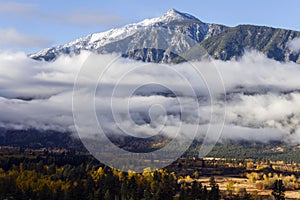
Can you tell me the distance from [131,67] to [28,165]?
3338 inches

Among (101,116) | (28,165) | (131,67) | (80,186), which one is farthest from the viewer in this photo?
(28,165)

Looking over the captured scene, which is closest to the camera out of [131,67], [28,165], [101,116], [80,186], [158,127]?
[131,67]

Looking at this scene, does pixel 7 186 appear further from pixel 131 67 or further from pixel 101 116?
pixel 131 67

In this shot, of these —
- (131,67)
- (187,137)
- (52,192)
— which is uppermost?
(131,67)

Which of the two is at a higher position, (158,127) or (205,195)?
(158,127)

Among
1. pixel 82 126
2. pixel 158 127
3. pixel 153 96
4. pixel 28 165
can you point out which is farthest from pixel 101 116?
pixel 28 165

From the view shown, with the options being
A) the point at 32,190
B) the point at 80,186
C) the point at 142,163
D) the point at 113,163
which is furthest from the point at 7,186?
the point at 142,163

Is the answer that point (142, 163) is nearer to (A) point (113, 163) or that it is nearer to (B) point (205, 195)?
(A) point (113, 163)

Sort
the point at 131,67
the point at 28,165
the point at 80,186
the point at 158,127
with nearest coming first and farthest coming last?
1. the point at 131,67
2. the point at 158,127
3. the point at 80,186
4. the point at 28,165

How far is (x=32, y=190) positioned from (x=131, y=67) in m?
51.3

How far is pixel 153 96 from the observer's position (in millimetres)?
121250

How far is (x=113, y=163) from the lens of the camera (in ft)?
393

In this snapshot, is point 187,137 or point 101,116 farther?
point 187,137

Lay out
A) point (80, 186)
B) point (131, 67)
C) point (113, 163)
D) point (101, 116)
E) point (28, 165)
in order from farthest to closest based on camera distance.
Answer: point (28, 165) → point (113, 163) → point (80, 186) → point (101, 116) → point (131, 67)
